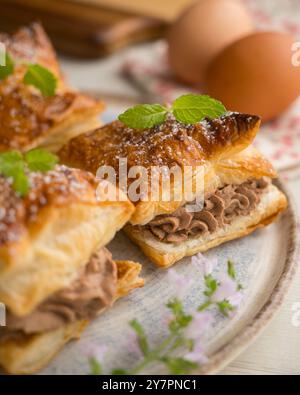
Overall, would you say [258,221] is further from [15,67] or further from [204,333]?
[15,67]

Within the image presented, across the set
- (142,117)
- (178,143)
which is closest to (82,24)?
(142,117)

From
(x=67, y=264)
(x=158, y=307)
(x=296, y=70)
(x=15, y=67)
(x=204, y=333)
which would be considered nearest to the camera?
(x=67, y=264)

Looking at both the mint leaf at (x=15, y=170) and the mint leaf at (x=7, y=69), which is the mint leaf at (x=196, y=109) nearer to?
the mint leaf at (x=15, y=170)

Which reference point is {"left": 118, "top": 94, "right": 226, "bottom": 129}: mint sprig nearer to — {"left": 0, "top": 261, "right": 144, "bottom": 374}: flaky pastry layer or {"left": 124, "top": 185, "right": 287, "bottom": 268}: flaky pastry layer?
{"left": 124, "top": 185, "right": 287, "bottom": 268}: flaky pastry layer

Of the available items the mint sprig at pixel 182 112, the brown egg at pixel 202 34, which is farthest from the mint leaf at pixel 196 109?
the brown egg at pixel 202 34

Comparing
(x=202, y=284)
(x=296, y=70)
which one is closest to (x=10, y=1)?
(x=296, y=70)

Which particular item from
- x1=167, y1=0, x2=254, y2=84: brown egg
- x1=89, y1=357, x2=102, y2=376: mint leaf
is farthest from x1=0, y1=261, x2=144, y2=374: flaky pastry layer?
x1=167, y1=0, x2=254, y2=84: brown egg
